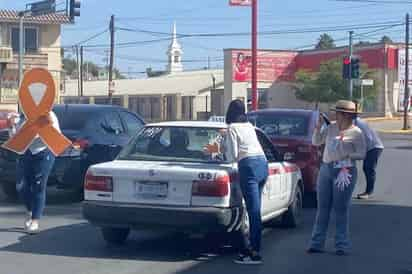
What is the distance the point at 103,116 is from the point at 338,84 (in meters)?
50.0

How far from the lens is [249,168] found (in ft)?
30.1

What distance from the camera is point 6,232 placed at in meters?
11.1

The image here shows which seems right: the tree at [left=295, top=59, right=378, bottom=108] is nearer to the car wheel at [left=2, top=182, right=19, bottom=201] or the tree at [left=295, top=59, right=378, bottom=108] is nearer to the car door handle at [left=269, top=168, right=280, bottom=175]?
the car wheel at [left=2, top=182, right=19, bottom=201]

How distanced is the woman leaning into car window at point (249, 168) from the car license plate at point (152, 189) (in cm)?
81

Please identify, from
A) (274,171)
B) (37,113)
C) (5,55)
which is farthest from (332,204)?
(5,55)

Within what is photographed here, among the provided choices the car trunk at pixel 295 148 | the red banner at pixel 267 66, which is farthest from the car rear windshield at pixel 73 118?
the red banner at pixel 267 66

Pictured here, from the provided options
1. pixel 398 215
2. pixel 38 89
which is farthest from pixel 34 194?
pixel 398 215

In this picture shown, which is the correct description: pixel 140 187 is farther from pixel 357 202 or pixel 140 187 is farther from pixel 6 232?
pixel 357 202

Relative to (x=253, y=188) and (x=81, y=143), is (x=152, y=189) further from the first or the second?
(x=81, y=143)

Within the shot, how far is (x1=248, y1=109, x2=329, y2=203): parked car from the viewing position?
13703 mm

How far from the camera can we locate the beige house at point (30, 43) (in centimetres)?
5288

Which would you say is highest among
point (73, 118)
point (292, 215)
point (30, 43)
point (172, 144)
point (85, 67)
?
point (85, 67)

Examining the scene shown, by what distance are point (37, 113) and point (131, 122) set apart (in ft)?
13.4

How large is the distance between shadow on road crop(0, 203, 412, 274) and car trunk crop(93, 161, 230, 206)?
0.63 meters
